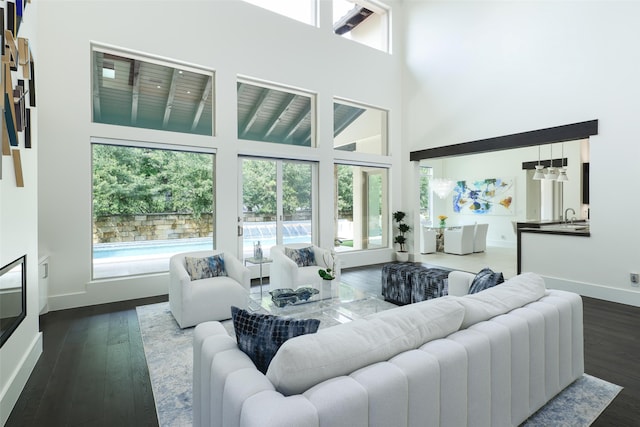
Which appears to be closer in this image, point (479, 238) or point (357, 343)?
point (357, 343)

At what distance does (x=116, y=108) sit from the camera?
4.77 meters

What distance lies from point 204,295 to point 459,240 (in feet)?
23.4

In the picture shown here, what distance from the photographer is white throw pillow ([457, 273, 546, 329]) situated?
5.92ft

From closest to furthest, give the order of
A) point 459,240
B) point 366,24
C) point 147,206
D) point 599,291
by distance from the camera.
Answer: point 599,291
point 147,206
point 366,24
point 459,240

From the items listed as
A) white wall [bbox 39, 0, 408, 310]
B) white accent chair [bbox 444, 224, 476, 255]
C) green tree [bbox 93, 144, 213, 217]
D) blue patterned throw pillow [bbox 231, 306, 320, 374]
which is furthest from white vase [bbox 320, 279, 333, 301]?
white accent chair [bbox 444, 224, 476, 255]

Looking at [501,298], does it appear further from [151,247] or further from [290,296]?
[151,247]

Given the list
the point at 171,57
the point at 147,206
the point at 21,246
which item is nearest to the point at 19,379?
the point at 21,246

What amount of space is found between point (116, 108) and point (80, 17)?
1.19 m

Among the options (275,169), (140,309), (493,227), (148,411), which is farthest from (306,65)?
(493,227)

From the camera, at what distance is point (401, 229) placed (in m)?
7.68

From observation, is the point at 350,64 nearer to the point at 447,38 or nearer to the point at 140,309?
the point at 447,38

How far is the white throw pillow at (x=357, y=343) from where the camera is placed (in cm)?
121

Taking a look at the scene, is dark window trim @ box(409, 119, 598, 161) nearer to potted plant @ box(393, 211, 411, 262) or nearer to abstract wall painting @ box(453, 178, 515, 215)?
potted plant @ box(393, 211, 411, 262)

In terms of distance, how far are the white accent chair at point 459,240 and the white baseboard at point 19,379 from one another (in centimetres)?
850
